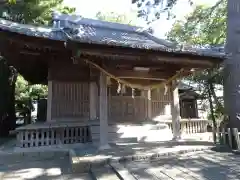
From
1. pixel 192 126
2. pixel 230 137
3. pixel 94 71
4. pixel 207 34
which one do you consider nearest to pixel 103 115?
pixel 94 71

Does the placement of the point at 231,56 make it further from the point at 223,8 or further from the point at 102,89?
the point at 223,8

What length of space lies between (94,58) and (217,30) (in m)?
9.48

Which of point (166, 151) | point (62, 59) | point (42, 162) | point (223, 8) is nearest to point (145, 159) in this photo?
point (166, 151)

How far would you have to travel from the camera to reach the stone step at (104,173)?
479cm

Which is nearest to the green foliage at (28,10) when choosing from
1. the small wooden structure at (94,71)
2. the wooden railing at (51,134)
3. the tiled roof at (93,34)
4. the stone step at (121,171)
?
the tiled roof at (93,34)

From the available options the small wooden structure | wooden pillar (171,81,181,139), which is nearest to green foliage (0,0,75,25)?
the small wooden structure

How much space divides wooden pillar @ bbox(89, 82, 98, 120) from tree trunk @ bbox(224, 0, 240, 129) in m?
4.98

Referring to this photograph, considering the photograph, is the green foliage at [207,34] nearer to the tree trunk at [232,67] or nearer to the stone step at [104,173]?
the tree trunk at [232,67]

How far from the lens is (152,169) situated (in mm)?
5207

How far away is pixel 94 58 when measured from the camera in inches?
275

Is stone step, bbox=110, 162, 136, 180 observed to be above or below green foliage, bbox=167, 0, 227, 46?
below

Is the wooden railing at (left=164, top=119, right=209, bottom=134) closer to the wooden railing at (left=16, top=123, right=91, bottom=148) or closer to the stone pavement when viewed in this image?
the stone pavement

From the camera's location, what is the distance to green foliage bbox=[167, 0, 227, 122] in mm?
11145

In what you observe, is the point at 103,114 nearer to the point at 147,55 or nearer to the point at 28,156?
the point at 147,55
